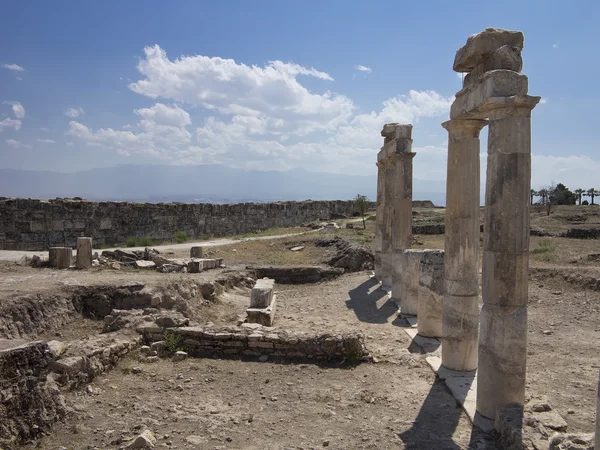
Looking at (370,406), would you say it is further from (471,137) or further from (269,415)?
(471,137)

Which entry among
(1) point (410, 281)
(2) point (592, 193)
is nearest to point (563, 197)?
(2) point (592, 193)

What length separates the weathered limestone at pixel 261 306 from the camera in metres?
10.9

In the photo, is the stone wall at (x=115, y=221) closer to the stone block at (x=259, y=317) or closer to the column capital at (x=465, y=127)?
the stone block at (x=259, y=317)

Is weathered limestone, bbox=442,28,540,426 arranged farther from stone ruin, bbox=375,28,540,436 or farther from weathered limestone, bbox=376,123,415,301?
weathered limestone, bbox=376,123,415,301

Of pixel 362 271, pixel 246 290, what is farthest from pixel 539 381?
pixel 362 271

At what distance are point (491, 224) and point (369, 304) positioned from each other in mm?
7755

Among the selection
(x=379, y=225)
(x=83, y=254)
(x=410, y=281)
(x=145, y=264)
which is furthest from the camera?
(x=379, y=225)

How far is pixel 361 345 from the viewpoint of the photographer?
848 centimetres

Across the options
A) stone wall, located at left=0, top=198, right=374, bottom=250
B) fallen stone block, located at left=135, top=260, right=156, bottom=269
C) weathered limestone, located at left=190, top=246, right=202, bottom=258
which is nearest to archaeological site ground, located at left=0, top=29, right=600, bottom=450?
fallen stone block, located at left=135, top=260, right=156, bottom=269

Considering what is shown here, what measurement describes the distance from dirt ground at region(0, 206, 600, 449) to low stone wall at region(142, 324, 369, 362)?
32 cm

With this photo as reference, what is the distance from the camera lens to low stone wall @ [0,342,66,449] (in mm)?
5328

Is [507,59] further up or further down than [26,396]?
further up

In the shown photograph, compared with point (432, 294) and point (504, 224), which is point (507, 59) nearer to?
point (504, 224)

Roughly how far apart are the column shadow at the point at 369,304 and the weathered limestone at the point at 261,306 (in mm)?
2331
